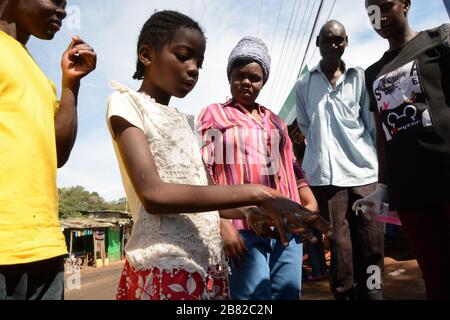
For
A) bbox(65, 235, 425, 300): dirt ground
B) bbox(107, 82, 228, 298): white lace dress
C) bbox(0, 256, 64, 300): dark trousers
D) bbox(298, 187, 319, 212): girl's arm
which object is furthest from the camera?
bbox(65, 235, 425, 300): dirt ground

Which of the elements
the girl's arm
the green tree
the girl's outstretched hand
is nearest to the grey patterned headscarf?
the girl's arm

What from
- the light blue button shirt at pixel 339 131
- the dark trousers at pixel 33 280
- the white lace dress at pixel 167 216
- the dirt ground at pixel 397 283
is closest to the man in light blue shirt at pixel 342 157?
the light blue button shirt at pixel 339 131

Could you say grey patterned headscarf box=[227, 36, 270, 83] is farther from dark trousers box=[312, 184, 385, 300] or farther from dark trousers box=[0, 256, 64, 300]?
dark trousers box=[0, 256, 64, 300]

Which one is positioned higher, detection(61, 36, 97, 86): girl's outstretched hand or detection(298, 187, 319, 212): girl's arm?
detection(61, 36, 97, 86): girl's outstretched hand

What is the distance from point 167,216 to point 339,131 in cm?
187

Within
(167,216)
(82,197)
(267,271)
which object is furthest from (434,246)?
(82,197)

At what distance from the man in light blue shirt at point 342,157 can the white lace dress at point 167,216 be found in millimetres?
1377

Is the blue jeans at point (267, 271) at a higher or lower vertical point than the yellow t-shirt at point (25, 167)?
lower

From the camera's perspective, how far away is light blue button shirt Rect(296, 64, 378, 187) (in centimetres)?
266

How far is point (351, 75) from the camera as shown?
2973mm

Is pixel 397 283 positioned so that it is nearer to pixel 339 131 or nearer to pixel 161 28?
pixel 339 131

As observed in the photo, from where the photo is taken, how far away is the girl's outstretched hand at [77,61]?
146cm

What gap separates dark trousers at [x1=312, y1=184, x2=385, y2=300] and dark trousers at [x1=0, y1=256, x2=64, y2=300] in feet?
5.73

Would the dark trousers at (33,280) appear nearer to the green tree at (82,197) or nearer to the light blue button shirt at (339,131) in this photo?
the light blue button shirt at (339,131)
